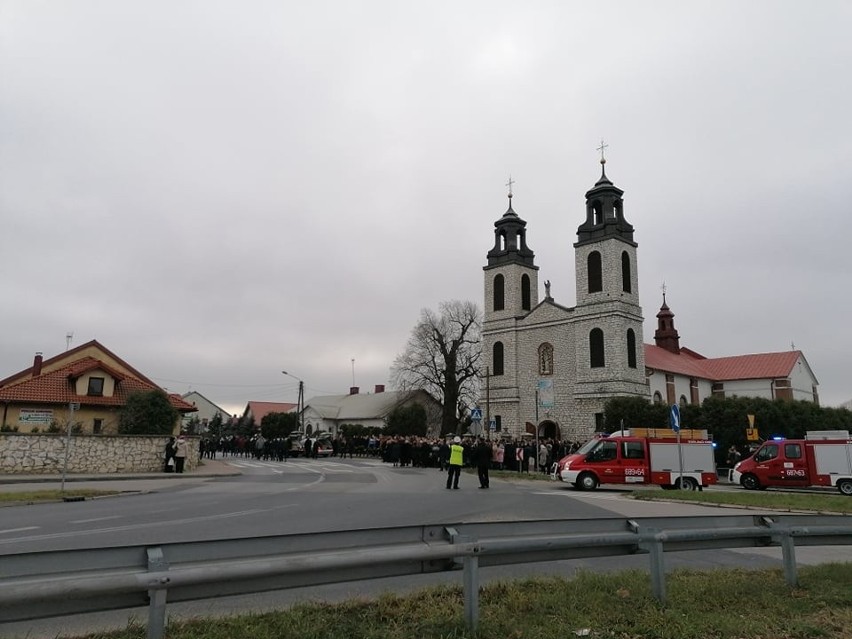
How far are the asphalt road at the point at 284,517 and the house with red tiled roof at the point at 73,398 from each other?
15607 mm

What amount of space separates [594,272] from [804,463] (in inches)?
1277

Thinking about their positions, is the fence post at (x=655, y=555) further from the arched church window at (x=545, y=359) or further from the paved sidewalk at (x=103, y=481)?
the arched church window at (x=545, y=359)

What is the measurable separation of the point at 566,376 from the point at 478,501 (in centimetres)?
4214

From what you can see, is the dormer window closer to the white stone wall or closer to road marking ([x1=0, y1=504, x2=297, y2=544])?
the white stone wall

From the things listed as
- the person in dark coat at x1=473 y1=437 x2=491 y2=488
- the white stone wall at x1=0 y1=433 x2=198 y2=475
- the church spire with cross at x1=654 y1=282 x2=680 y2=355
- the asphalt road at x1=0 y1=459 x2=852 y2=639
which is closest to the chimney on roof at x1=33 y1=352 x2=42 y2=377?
the white stone wall at x1=0 y1=433 x2=198 y2=475

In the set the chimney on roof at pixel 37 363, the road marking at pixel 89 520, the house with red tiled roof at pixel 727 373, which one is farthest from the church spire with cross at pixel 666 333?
the road marking at pixel 89 520

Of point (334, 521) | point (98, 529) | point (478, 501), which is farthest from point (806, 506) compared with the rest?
point (98, 529)

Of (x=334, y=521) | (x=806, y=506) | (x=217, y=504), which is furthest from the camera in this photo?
(x=806, y=506)

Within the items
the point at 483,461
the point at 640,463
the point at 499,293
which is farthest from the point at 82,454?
the point at 499,293

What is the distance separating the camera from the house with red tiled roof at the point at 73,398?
115 feet

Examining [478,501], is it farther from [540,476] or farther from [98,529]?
[540,476]

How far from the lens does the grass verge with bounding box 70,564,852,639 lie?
4.77 m

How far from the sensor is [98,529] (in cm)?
1038

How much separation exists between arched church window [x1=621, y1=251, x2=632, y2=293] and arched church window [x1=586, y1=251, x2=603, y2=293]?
1.84 m
